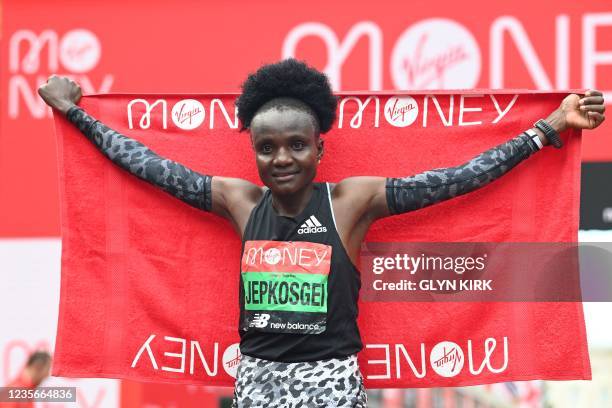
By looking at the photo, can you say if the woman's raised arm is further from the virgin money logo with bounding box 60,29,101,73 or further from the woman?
the virgin money logo with bounding box 60,29,101,73

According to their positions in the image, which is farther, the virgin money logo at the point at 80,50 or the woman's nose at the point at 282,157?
the virgin money logo at the point at 80,50

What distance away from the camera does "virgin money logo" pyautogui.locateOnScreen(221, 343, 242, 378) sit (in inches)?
110

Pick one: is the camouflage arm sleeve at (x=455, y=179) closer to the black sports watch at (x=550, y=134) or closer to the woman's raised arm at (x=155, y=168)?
the black sports watch at (x=550, y=134)

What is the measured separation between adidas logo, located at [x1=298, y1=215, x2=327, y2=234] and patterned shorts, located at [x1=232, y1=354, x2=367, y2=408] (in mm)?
383

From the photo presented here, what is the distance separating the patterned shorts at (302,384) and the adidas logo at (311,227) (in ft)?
1.26

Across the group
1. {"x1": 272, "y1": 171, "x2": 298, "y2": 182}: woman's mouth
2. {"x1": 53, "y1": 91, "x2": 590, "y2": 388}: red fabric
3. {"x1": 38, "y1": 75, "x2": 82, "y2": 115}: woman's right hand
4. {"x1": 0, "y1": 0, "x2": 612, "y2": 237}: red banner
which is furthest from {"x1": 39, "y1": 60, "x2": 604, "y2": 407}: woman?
{"x1": 0, "y1": 0, "x2": 612, "y2": 237}: red banner

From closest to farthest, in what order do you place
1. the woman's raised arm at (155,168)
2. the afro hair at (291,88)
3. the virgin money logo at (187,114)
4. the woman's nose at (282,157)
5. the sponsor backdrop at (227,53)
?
the woman's nose at (282,157) → the afro hair at (291,88) → the woman's raised arm at (155,168) → the virgin money logo at (187,114) → the sponsor backdrop at (227,53)

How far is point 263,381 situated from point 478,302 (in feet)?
2.66

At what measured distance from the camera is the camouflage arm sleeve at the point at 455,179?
2484mm

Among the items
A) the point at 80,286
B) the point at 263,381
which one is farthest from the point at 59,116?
the point at 263,381

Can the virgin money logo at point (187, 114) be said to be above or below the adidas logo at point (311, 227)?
above

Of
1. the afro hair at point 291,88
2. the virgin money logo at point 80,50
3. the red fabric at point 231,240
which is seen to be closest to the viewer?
the afro hair at point 291,88

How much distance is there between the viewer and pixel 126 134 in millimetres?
2848

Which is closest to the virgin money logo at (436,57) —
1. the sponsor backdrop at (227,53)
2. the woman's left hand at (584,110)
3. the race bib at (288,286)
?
the sponsor backdrop at (227,53)
